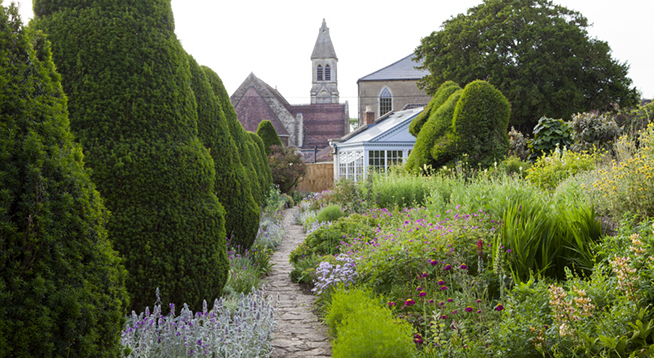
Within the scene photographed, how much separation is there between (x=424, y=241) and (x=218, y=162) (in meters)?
2.91

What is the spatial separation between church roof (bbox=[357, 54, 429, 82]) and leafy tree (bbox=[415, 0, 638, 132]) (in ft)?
57.4

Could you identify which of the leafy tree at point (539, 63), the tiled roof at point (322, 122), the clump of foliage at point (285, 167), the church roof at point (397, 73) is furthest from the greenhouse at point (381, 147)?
the tiled roof at point (322, 122)

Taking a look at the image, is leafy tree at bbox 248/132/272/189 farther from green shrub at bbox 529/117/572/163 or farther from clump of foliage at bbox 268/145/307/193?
green shrub at bbox 529/117/572/163

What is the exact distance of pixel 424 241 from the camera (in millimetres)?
4727

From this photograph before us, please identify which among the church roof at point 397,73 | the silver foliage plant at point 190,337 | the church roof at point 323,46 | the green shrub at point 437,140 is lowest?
the silver foliage plant at point 190,337

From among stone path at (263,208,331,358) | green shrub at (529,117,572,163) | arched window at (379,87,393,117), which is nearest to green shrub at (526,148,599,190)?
green shrub at (529,117,572,163)

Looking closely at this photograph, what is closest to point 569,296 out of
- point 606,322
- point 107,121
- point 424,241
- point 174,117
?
point 606,322

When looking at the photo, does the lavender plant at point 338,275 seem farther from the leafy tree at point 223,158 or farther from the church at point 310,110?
the church at point 310,110

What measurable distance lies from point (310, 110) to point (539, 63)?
27.2 m

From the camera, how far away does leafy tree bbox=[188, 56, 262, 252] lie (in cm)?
579

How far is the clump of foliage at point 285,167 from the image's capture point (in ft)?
69.6

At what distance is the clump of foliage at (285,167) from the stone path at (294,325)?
14.0 metres

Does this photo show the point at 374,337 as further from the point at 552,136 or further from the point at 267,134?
the point at 267,134

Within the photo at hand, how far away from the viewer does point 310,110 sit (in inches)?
1841
